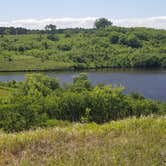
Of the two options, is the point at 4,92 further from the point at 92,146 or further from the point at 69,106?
the point at 92,146

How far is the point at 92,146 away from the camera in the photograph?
6582mm

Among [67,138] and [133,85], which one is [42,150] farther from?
[133,85]

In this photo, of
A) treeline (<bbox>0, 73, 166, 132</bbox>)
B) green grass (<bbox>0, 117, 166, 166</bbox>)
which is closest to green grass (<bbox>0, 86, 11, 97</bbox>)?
treeline (<bbox>0, 73, 166, 132</bbox>)

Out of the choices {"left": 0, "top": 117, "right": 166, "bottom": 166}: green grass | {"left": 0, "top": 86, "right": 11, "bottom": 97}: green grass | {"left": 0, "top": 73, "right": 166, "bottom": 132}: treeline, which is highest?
{"left": 0, "top": 117, "right": 166, "bottom": 166}: green grass

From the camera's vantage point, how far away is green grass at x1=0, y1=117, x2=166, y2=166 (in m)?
5.91

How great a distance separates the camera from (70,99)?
98750mm

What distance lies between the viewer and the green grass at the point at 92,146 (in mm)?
5906

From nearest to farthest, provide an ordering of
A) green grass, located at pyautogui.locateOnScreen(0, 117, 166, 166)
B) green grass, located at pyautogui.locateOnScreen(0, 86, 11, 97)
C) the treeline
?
green grass, located at pyautogui.locateOnScreen(0, 117, 166, 166) → the treeline → green grass, located at pyautogui.locateOnScreen(0, 86, 11, 97)

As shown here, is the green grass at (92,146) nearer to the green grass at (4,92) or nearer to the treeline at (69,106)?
the treeline at (69,106)

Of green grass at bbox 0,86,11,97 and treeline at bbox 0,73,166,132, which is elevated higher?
treeline at bbox 0,73,166,132

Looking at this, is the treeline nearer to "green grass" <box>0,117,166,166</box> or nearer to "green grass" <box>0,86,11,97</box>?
"green grass" <box>0,86,11,97</box>

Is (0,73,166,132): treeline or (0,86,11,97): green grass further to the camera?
(0,86,11,97): green grass

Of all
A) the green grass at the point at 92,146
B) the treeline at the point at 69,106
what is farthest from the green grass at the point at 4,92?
the green grass at the point at 92,146

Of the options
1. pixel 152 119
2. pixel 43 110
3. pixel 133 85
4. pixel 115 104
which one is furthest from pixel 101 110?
pixel 152 119
